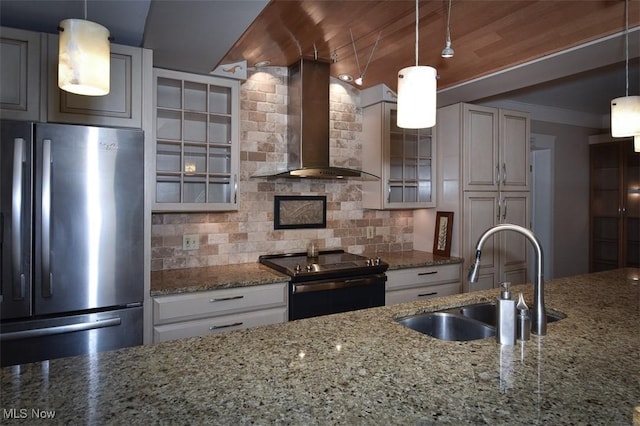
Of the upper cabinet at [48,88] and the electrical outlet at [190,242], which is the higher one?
the upper cabinet at [48,88]

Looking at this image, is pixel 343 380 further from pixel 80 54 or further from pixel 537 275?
pixel 80 54

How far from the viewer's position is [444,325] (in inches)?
70.2

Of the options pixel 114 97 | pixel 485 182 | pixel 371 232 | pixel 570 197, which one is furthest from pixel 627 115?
→ pixel 570 197

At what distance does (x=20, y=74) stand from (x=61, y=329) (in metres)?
1.31

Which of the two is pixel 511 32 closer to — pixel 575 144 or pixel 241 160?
pixel 241 160

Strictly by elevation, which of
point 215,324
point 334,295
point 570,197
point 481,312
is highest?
point 570,197

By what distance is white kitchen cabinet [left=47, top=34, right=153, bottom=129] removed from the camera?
7.00 feet

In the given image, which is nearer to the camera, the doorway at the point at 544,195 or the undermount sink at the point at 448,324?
the undermount sink at the point at 448,324

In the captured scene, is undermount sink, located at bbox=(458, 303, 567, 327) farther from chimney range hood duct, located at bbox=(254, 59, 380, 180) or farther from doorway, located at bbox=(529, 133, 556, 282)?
doorway, located at bbox=(529, 133, 556, 282)

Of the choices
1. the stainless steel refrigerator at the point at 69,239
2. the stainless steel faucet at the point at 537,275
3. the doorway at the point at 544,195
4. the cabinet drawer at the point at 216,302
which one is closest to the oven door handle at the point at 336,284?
the cabinet drawer at the point at 216,302

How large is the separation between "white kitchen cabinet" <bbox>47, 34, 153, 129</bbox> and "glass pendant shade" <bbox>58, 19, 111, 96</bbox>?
1.12 meters

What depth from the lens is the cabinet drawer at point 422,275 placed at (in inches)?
127

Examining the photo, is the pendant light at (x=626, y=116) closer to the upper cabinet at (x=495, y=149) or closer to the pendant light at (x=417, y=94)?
the pendant light at (x=417, y=94)

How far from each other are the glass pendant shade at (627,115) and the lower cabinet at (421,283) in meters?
1.72
